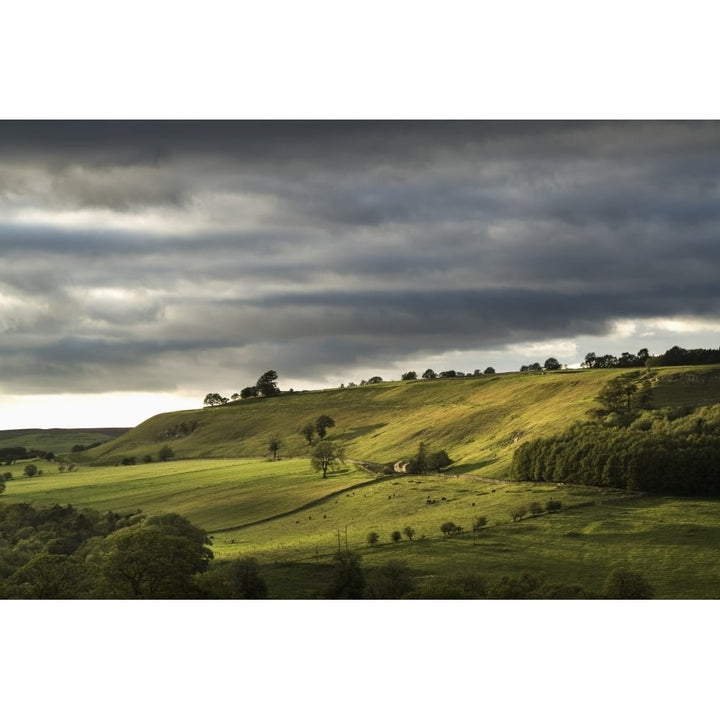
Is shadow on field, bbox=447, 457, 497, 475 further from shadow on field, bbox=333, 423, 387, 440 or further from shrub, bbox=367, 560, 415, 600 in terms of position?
shrub, bbox=367, 560, 415, 600

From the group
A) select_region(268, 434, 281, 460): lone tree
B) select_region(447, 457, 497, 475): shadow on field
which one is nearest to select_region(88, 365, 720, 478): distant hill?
select_region(447, 457, 497, 475): shadow on field

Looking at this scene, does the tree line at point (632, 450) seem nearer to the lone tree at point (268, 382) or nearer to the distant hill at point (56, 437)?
the lone tree at point (268, 382)

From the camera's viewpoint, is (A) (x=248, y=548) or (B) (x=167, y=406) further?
(B) (x=167, y=406)

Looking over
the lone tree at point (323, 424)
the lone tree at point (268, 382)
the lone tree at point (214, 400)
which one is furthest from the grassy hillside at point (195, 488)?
the lone tree at point (268, 382)

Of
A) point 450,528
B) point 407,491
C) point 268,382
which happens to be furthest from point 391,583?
point 268,382
